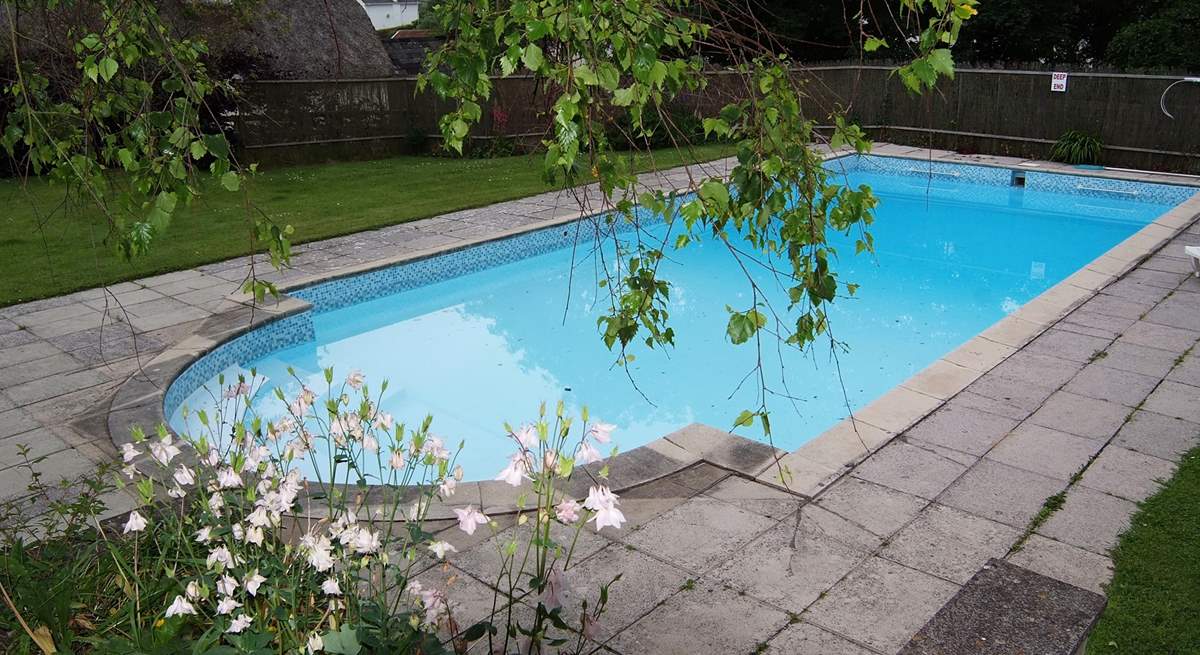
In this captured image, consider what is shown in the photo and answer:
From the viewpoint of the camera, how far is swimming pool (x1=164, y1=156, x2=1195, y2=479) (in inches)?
257

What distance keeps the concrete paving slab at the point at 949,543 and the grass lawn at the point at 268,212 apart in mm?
3185

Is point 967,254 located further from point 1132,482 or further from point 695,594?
point 695,594

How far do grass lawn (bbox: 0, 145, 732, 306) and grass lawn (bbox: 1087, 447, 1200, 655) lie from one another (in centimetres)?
Answer: 376

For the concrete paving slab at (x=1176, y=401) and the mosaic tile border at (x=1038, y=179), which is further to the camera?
the mosaic tile border at (x=1038, y=179)

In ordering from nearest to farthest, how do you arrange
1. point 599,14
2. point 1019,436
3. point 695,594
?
point 599,14
point 695,594
point 1019,436

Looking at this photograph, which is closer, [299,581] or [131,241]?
[131,241]

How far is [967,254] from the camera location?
10406 mm

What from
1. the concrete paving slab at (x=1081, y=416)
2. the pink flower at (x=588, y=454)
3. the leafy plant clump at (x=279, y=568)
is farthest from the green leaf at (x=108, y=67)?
the concrete paving slab at (x=1081, y=416)

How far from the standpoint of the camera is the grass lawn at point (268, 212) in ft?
26.1

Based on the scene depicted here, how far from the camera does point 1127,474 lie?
13.4 feet

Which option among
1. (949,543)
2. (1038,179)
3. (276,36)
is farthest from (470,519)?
(276,36)

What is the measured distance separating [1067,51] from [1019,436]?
742 inches

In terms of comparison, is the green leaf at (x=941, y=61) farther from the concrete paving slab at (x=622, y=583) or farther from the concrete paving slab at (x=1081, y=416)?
the concrete paving slab at (x=1081, y=416)

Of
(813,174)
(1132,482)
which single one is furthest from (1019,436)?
(813,174)
